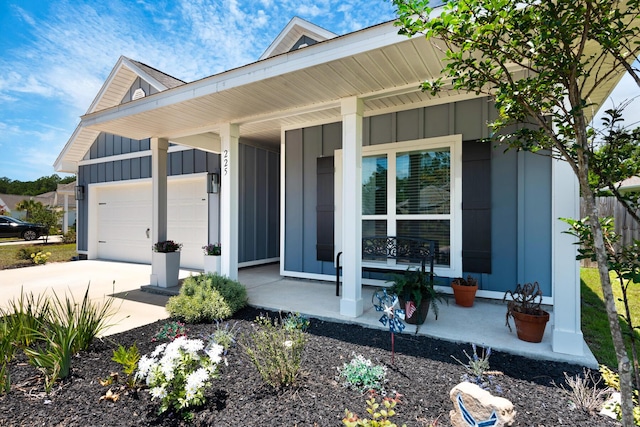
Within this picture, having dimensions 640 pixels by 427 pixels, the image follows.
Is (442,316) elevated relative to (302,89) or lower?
Result: lower

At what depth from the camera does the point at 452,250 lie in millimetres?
4273

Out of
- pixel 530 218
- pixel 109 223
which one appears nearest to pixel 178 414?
pixel 530 218

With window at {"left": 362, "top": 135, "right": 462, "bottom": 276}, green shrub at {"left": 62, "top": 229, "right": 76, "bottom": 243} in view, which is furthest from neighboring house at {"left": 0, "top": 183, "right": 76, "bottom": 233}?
window at {"left": 362, "top": 135, "right": 462, "bottom": 276}

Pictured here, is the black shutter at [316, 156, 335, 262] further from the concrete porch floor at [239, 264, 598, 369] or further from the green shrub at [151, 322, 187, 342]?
the green shrub at [151, 322, 187, 342]

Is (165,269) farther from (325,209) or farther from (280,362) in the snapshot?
(280,362)

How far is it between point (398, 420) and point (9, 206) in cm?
4369

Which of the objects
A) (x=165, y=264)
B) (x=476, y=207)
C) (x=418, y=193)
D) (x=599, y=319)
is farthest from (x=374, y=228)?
(x=165, y=264)

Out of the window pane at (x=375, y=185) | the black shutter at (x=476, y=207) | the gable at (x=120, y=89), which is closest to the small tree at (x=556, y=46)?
the black shutter at (x=476, y=207)

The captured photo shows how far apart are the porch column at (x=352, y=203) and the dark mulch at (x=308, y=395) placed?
83 cm

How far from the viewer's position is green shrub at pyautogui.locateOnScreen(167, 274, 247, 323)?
3480mm

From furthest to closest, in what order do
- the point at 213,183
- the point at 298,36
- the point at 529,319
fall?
1. the point at 213,183
2. the point at 298,36
3. the point at 529,319

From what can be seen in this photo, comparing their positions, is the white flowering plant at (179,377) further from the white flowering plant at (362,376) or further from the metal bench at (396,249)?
the metal bench at (396,249)

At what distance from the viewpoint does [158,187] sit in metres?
5.32

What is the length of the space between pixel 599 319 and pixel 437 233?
6.79 feet
